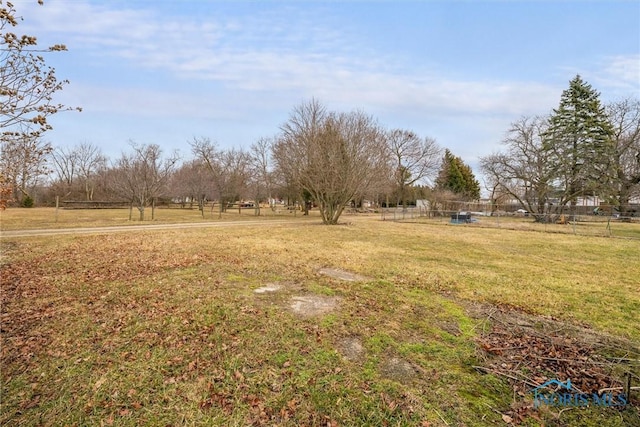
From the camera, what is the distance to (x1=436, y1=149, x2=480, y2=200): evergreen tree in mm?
47062

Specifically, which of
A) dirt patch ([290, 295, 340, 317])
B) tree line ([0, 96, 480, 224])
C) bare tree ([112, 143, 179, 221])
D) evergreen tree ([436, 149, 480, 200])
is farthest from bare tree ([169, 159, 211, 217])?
evergreen tree ([436, 149, 480, 200])

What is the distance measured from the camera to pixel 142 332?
3.96m

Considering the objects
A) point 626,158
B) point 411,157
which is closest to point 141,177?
point 411,157

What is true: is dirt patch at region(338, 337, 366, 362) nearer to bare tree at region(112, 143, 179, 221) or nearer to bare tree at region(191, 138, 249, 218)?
bare tree at region(112, 143, 179, 221)

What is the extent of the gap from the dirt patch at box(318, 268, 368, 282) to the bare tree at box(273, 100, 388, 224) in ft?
43.4

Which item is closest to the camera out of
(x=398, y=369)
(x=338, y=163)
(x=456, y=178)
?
(x=398, y=369)

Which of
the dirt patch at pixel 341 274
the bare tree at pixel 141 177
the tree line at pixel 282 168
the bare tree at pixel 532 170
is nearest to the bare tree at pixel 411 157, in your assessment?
the tree line at pixel 282 168

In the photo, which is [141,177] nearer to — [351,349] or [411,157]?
[351,349]

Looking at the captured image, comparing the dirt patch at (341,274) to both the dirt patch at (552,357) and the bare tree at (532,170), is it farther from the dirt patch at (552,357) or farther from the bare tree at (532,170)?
the bare tree at (532,170)

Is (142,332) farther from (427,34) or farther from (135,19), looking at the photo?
(427,34)

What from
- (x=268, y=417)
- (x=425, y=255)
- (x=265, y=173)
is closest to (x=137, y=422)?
(x=268, y=417)

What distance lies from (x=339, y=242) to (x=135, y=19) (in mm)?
9473

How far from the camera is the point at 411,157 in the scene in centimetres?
4303

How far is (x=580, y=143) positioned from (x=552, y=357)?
35.5 metres
